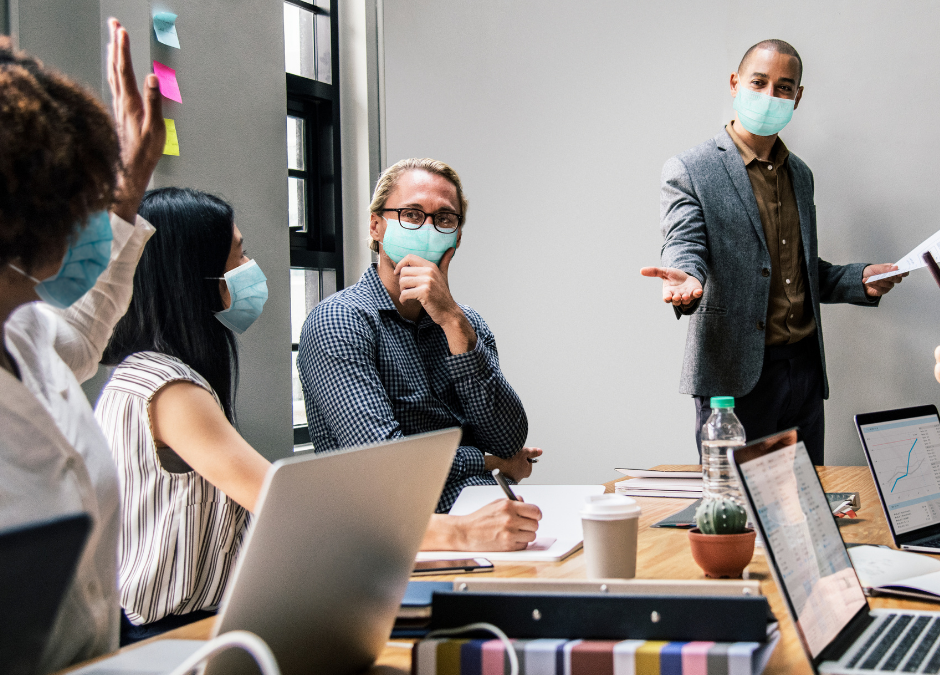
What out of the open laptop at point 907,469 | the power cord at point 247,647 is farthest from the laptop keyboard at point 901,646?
the power cord at point 247,647

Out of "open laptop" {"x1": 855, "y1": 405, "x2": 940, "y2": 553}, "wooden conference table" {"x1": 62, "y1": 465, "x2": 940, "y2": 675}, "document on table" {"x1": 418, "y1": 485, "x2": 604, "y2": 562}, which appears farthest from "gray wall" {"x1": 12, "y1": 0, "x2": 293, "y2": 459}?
"open laptop" {"x1": 855, "y1": 405, "x2": 940, "y2": 553}

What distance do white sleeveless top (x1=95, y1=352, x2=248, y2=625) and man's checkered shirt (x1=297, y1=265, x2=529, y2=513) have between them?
1.18ft

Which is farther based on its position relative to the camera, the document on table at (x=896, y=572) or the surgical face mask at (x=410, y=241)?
the surgical face mask at (x=410, y=241)

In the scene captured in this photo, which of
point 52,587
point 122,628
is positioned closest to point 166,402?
point 122,628

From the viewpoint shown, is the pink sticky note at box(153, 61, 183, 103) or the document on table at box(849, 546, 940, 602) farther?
the pink sticky note at box(153, 61, 183, 103)

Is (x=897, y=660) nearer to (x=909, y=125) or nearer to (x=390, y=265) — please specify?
(x=390, y=265)

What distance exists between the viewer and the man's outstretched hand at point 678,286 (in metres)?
2.08

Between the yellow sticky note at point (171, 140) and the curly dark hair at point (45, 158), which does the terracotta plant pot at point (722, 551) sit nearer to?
the curly dark hair at point (45, 158)

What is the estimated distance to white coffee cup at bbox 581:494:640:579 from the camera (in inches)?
38.4

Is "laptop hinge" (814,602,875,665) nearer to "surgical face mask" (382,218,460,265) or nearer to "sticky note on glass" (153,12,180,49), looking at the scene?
"surgical face mask" (382,218,460,265)

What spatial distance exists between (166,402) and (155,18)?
52.8 inches

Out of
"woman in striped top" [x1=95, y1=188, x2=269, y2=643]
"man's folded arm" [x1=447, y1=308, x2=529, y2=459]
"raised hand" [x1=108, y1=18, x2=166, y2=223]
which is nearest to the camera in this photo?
"raised hand" [x1=108, y1=18, x2=166, y2=223]

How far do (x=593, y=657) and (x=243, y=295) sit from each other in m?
1.27

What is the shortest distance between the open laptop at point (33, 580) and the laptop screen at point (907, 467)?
113 centimetres
